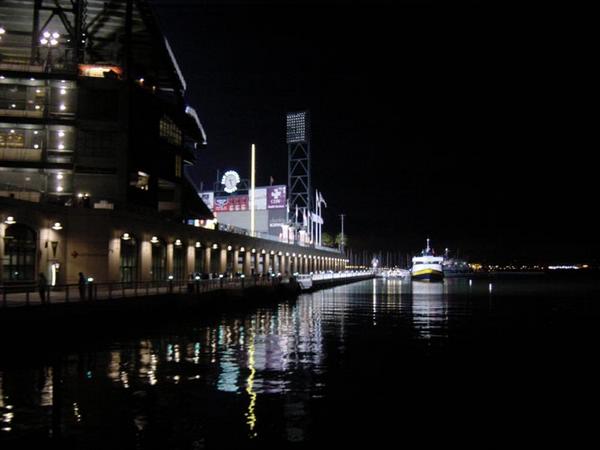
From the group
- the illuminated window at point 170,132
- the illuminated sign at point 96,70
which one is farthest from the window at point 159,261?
the illuminated sign at point 96,70

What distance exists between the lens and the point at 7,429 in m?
15.0

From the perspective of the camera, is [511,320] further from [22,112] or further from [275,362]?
[22,112]

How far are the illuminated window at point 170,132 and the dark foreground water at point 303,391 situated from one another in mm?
35890

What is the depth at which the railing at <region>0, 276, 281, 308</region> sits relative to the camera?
30.4 meters

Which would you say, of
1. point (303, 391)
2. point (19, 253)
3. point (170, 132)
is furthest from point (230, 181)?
point (303, 391)

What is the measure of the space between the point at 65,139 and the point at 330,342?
1426 inches

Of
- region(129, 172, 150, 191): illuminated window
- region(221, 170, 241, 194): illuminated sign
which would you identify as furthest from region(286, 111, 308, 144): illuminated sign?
region(129, 172, 150, 191): illuminated window

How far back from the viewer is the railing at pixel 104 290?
99.8ft

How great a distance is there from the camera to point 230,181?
12925 cm

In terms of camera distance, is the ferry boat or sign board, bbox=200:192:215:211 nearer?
sign board, bbox=200:192:215:211

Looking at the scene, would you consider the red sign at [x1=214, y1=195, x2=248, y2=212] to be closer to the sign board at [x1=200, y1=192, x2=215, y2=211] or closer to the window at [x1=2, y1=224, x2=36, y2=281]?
the sign board at [x1=200, y1=192, x2=215, y2=211]

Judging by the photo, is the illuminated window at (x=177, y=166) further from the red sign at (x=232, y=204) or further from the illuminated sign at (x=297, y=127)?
the illuminated sign at (x=297, y=127)

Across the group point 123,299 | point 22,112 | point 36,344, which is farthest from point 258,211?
point 36,344

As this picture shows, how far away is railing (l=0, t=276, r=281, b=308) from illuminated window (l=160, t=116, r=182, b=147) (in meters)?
17.1
